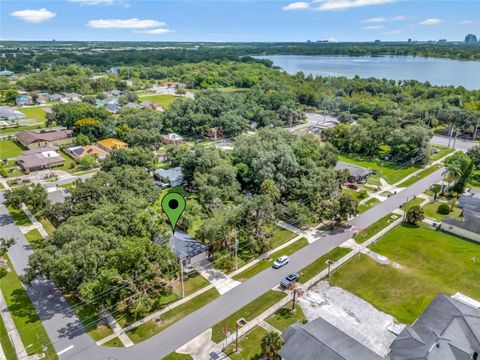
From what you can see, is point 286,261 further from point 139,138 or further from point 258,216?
point 139,138

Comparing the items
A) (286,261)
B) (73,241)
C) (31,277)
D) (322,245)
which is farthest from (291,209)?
(31,277)

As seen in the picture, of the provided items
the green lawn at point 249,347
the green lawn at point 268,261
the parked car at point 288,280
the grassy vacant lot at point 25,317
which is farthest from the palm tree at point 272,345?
the grassy vacant lot at point 25,317

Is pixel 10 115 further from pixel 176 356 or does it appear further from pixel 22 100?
pixel 176 356

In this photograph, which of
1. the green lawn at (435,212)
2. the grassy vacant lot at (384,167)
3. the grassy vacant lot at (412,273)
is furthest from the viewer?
the grassy vacant lot at (384,167)

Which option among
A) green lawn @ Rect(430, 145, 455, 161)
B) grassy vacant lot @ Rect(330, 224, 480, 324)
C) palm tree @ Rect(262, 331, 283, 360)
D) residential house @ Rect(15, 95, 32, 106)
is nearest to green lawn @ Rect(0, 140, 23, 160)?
residential house @ Rect(15, 95, 32, 106)

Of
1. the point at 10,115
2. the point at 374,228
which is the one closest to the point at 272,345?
the point at 374,228

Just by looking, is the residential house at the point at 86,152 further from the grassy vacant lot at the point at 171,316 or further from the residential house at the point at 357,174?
the residential house at the point at 357,174
